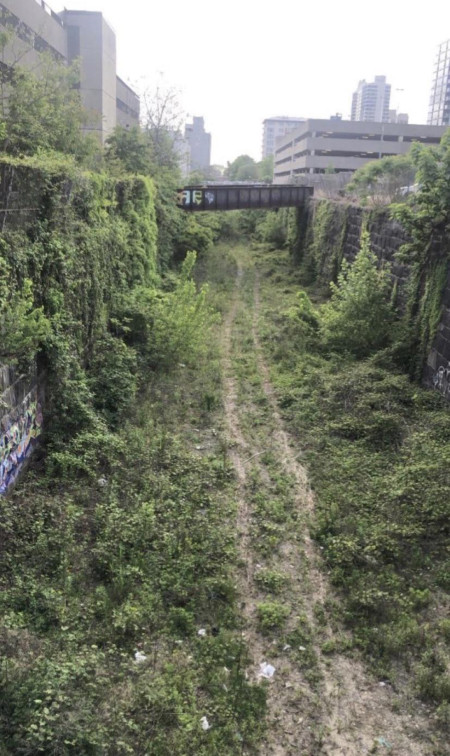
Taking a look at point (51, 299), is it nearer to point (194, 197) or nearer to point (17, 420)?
point (17, 420)

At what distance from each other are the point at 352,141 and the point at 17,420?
82.1m

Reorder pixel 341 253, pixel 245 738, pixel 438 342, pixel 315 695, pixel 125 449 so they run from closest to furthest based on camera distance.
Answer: pixel 245 738 → pixel 315 695 → pixel 125 449 → pixel 438 342 → pixel 341 253

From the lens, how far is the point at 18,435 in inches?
303

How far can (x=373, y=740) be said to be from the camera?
4.76 m

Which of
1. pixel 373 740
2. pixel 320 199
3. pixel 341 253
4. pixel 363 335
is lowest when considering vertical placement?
pixel 373 740

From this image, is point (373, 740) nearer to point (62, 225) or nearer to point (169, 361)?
point (62, 225)

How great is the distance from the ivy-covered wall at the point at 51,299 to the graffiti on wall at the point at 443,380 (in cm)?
626

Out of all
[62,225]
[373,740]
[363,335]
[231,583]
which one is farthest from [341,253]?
[373,740]

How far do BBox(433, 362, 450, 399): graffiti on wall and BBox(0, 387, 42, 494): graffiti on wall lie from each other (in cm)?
756

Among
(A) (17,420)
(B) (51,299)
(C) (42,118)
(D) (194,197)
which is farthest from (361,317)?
(D) (194,197)

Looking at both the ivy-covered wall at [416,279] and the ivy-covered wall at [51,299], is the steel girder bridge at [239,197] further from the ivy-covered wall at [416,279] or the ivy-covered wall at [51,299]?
the ivy-covered wall at [51,299]

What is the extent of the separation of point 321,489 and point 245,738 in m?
4.24

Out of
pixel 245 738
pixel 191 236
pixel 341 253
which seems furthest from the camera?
pixel 191 236

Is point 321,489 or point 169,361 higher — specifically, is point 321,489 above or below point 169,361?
below
